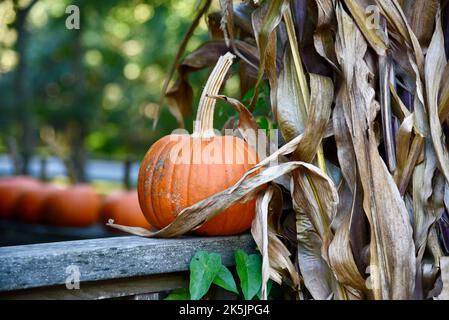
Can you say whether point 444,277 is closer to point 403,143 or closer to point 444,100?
point 403,143

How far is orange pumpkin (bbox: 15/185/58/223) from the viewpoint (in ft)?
15.6

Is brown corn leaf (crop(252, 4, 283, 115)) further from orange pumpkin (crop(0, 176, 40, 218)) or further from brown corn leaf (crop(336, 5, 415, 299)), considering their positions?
orange pumpkin (crop(0, 176, 40, 218))

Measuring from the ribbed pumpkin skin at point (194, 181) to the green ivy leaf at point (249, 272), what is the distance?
0.13 m

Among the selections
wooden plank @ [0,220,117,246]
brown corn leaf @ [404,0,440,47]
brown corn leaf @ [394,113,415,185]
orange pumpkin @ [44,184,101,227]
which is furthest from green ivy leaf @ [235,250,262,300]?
orange pumpkin @ [44,184,101,227]

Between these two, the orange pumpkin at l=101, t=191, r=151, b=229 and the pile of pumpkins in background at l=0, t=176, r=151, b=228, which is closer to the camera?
the orange pumpkin at l=101, t=191, r=151, b=229

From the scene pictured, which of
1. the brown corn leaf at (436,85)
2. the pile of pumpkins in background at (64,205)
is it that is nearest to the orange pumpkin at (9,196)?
the pile of pumpkins in background at (64,205)

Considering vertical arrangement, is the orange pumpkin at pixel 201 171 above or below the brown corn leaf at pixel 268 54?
below

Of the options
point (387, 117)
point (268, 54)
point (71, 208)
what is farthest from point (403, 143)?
point (71, 208)

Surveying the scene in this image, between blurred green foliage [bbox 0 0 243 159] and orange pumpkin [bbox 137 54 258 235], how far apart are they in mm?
711

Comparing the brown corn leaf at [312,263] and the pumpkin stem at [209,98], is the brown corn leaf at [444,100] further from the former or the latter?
the pumpkin stem at [209,98]

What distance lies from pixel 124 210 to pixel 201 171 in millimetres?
2857

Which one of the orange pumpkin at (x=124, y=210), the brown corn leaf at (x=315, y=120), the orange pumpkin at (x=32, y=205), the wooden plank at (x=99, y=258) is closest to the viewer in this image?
the wooden plank at (x=99, y=258)

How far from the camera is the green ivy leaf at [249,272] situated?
1.52 m

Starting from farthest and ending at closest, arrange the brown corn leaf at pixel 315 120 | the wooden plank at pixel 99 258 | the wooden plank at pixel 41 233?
the wooden plank at pixel 41 233
the brown corn leaf at pixel 315 120
the wooden plank at pixel 99 258
